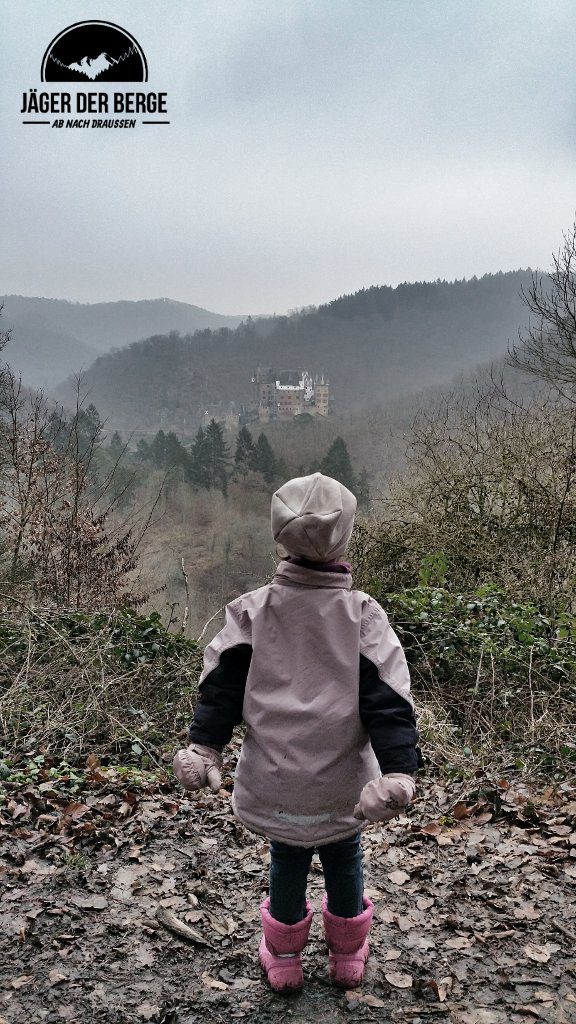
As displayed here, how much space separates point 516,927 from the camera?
272 cm

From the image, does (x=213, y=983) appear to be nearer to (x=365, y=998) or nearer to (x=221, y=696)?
(x=365, y=998)

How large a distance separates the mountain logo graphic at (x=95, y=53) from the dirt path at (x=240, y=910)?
30.7ft

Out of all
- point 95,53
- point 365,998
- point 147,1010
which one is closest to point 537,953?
point 365,998

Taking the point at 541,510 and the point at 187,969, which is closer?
the point at 187,969

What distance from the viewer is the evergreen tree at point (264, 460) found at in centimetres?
3050

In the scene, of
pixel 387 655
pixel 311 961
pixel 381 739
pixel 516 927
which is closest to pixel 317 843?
pixel 381 739

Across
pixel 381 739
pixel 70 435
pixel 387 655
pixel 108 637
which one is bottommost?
pixel 108 637

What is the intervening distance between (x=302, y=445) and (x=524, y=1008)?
3087cm

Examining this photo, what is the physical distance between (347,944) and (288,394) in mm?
38122

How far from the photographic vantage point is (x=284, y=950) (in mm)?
2334

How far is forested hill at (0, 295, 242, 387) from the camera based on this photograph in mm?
37219

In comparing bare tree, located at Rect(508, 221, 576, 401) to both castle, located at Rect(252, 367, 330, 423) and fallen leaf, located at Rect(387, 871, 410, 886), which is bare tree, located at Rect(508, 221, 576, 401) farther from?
castle, located at Rect(252, 367, 330, 423)

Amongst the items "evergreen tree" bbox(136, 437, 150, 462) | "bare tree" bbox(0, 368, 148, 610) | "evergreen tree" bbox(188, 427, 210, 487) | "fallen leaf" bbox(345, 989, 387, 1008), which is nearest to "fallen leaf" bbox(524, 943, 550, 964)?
"fallen leaf" bbox(345, 989, 387, 1008)

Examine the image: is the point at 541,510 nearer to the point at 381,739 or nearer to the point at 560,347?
the point at 560,347
